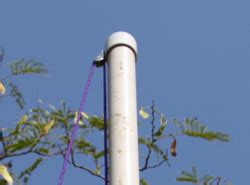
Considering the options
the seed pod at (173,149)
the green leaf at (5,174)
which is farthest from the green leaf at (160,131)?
the green leaf at (5,174)

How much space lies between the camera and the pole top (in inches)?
132

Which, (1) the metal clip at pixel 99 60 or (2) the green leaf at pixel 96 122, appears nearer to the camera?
(1) the metal clip at pixel 99 60

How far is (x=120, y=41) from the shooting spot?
3354mm

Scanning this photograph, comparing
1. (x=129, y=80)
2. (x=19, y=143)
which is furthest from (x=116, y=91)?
(x=19, y=143)

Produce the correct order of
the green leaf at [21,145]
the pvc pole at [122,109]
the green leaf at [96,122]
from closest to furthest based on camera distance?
the pvc pole at [122,109] → the green leaf at [21,145] → the green leaf at [96,122]

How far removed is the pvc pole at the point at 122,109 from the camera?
2.98 metres

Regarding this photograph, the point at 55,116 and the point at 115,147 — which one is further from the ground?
the point at 55,116

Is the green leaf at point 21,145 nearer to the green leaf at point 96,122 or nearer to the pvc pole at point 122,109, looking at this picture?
the green leaf at point 96,122

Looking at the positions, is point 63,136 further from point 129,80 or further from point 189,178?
point 129,80

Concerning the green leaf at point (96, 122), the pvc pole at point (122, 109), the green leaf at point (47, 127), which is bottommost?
the pvc pole at point (122, 109)

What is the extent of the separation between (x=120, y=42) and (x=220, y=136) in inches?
40.4

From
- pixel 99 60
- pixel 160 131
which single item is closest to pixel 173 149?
pixel 160 131

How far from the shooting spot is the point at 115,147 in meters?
3.03

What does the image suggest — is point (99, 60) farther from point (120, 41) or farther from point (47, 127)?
point (47, 127)
